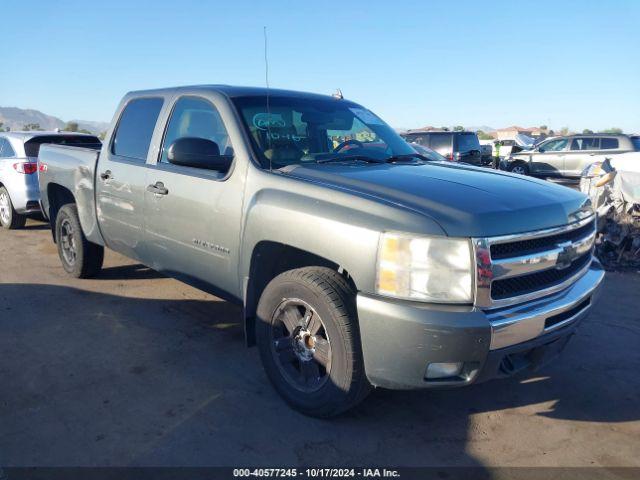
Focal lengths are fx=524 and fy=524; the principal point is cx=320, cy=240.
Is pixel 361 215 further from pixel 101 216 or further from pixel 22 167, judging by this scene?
pixel 22 167

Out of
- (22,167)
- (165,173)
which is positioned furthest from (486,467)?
(22,167)

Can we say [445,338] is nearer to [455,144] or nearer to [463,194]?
[463,194]

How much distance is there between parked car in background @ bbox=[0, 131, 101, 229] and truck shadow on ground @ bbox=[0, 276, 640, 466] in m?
4.48

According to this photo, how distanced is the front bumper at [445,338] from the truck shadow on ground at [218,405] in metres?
0.50

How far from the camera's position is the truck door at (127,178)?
4.34 metres

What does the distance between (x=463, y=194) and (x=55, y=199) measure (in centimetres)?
494

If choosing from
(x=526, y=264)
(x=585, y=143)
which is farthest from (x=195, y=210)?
(x=585, y=143)

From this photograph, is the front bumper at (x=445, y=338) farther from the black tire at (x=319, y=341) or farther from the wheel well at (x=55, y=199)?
the wheel well at (x=55, y=199)

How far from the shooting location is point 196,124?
3973mm

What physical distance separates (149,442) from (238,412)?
0.54 meters

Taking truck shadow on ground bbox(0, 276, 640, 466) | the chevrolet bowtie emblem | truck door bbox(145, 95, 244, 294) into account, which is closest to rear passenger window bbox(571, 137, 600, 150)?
truck shadow on ground bbox(0, 276, 640, 466)

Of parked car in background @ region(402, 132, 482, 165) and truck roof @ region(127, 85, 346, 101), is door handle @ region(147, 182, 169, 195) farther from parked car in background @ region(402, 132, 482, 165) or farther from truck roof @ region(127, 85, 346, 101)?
parked car in background @ region(402, 132, 482, 165)

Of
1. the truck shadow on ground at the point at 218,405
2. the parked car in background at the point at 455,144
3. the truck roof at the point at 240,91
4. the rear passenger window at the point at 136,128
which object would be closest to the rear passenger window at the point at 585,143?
the parked car in background at the point at 455,144

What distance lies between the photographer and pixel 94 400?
10.8 feet
